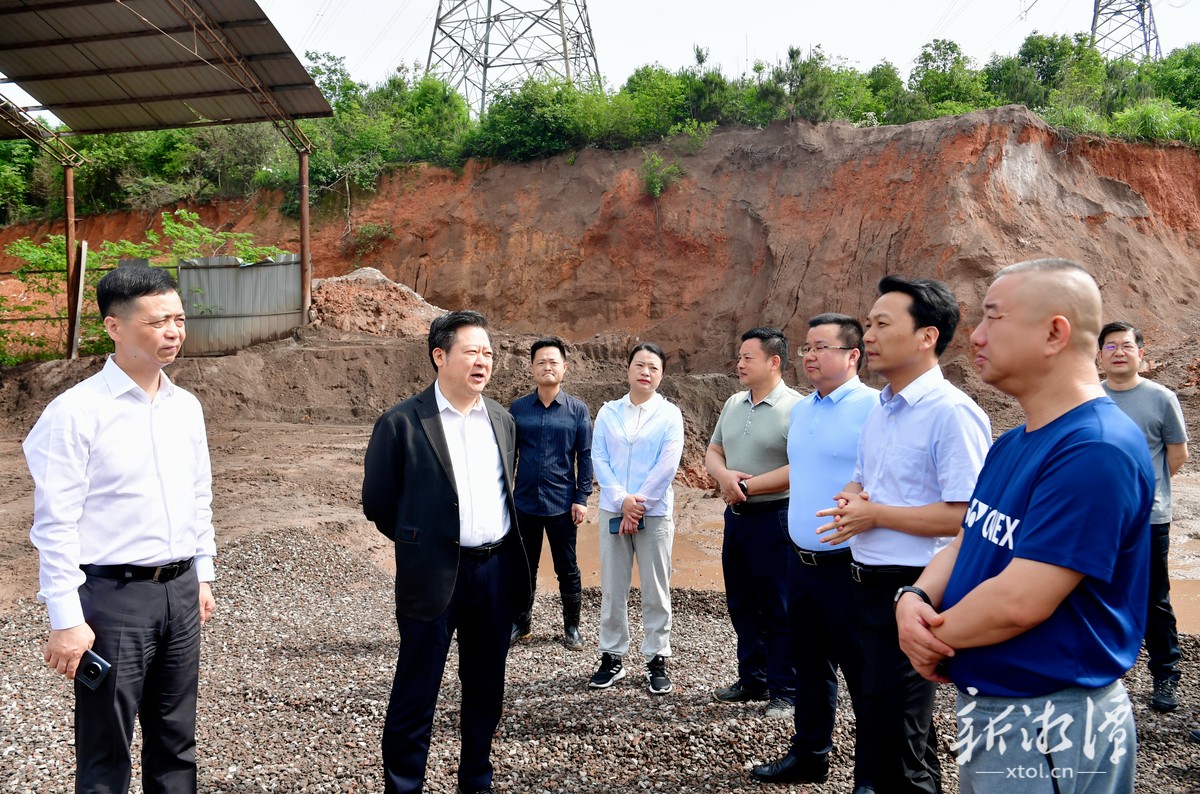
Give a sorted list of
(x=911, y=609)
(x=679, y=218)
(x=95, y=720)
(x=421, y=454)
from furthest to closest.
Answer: (x=679, y=218), (x=421, y=454), (x=95, y=720), (x=911, y=609)

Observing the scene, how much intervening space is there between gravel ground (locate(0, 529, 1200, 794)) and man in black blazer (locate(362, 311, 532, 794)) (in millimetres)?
506

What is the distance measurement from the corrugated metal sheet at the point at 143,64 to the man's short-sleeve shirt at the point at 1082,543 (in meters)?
15.4

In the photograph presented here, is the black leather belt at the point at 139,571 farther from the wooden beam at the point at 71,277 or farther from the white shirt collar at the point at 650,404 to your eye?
the wooden beam at the point at 71,277

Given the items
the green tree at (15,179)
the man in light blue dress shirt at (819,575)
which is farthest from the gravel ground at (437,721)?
the green tree at (15,179)

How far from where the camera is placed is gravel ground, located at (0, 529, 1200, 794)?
3529 millimetres

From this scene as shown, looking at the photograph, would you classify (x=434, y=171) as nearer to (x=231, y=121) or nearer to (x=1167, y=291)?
(x=231, y=121)

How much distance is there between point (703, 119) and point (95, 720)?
2089 cm

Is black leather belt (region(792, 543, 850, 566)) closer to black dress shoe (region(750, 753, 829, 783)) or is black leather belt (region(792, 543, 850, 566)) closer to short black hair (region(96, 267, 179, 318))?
black dress shoe (region(750, 753, 829, 783))

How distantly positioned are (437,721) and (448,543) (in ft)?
4.82

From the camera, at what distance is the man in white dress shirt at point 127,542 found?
8.45 ft

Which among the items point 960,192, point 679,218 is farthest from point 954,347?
point 679,218

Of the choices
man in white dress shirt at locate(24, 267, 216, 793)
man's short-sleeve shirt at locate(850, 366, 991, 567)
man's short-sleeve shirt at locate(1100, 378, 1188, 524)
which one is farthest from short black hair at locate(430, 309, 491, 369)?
man's short-sleeve shirt at locate(1100, 378, 1188, 524)

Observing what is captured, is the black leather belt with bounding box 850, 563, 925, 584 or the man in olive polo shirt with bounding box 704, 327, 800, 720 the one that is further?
the man in olive polo shirt with bounding box 704, 327, 800, 720

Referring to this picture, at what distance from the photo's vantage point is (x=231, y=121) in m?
16.2
